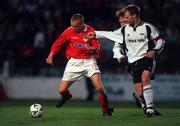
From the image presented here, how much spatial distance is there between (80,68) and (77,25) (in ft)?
3.17

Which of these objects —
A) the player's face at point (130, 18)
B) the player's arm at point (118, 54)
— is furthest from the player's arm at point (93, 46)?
the player's face at point (130, 18)

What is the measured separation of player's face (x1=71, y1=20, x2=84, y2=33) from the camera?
15089 millimetres

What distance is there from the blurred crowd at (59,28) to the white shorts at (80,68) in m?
8.77

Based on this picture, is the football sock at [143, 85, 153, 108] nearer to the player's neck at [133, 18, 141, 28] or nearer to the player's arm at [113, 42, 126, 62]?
the player's arm at [113, 42, 126, 62]

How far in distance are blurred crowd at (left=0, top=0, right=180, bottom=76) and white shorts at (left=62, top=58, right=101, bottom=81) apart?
8.77 metres

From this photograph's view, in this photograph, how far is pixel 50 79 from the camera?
24812 millimetres

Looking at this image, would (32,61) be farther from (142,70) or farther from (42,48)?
(142,70)

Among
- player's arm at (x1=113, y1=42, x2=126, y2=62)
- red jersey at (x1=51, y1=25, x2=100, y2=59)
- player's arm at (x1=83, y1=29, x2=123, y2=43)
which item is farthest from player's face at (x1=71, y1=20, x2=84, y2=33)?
player's arm at (x1=113, y1=42, x2=126, y2=62)

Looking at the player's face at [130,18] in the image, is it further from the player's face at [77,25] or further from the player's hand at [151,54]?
the player's face at [77,25]

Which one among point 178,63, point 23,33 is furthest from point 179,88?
point 23,33

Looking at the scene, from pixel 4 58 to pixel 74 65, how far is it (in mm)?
10241

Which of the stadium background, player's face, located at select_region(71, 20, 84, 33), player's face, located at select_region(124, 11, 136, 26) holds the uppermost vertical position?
player's face, located at select_region(124, 11, 136, 26)

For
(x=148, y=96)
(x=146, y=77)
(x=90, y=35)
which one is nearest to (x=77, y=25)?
(x=90, y=35)

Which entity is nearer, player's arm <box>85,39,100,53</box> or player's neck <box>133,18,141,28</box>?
player's neck <box>133,18,141,28</box>
